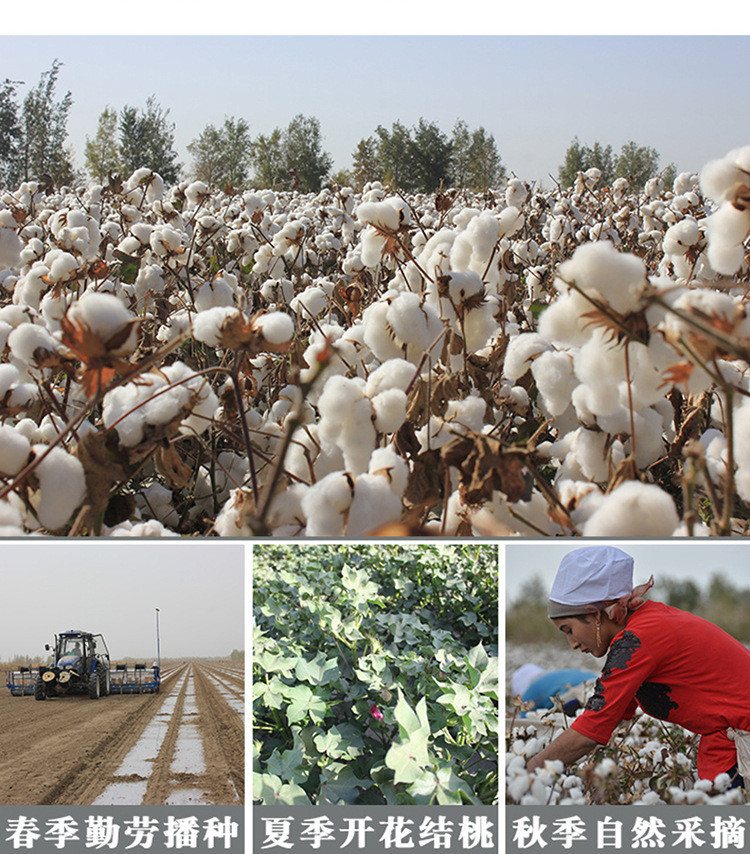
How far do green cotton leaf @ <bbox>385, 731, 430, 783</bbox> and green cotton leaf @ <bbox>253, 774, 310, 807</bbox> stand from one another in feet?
0.29

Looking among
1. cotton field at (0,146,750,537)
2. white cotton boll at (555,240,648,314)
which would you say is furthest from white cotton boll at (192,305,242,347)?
white cotton boll at (555,240,648,314)

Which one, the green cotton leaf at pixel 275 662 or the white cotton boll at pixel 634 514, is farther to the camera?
the green cotton leaf at pixel 275 662

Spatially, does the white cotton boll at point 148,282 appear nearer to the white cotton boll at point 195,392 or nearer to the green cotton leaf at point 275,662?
the white cotton boll at point 195,392

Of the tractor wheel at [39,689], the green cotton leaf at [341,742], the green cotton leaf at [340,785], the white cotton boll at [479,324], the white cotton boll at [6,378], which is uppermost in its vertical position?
the white cotton boll at [479,324]

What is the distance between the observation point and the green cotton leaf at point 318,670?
93cm

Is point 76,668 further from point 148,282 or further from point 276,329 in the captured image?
point 148,282

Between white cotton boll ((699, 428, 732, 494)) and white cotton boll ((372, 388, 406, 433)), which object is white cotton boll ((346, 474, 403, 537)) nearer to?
white cotton boll ((372, 388, 406, 433))

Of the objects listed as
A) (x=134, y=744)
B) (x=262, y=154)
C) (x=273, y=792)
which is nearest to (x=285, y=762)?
(x=273, y=792)

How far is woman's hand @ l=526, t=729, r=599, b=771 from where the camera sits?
91 centimetres

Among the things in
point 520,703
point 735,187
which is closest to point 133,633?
point 520,703

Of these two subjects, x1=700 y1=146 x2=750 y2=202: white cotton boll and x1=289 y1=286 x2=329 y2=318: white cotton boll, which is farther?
x1=289 y1=286 x2=329 y2=318: white cotton boll

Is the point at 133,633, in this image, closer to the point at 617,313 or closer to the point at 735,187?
the point at 617,313

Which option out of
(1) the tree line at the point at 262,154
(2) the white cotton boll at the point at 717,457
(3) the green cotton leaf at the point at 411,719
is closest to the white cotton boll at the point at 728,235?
(2) the white cotton boll at the point at 717,457

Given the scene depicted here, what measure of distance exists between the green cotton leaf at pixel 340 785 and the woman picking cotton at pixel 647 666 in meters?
0.17
